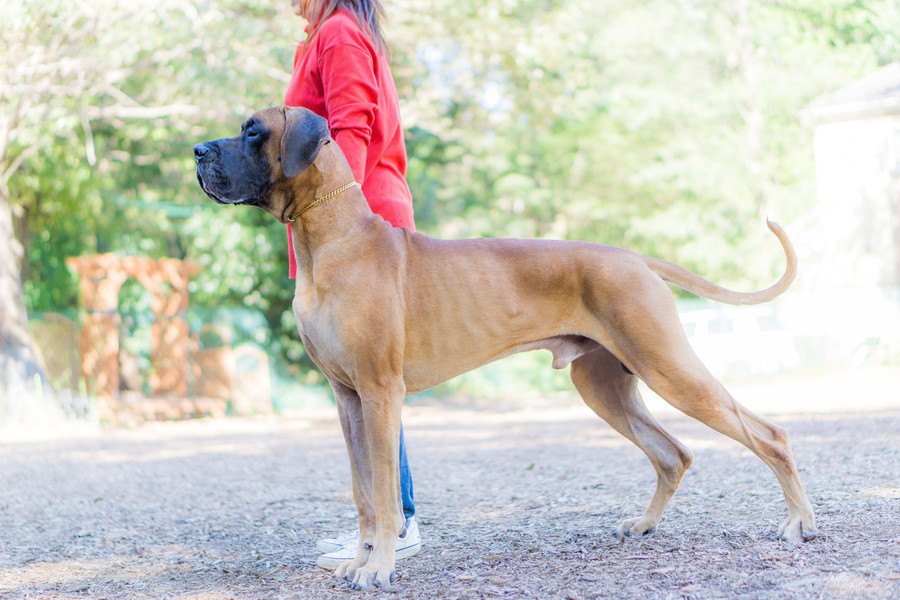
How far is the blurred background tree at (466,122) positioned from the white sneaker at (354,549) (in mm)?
8064

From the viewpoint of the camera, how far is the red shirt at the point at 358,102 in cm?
402

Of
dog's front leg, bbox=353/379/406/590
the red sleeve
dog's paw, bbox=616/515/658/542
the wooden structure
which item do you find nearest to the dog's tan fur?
dog's front leg, bbox=353/379/406/590

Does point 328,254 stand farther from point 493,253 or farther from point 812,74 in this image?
point 812,74

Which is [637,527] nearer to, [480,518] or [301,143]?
[480,518]

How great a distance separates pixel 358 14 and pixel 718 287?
2.05 meters

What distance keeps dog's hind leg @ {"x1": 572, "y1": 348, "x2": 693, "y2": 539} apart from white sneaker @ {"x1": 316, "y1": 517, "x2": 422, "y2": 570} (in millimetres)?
1017

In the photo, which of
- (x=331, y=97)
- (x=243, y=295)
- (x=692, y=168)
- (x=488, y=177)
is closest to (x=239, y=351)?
(x=243, y=295)

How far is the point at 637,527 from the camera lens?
4.38m

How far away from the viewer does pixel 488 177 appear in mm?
25234

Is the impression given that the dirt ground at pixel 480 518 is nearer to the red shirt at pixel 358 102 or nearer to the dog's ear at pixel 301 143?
the red shirt at pixel 358 102

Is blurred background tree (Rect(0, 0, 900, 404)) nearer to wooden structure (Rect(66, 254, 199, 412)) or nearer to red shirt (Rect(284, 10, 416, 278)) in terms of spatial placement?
wooden structure (Rect(66, 254, 199, 412))

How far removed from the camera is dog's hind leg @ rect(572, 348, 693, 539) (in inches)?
174

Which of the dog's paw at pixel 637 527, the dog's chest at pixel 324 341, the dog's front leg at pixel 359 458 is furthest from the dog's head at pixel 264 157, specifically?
the dog's paw at pixel 637 527

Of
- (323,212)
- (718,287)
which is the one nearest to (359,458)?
A: (323,212)
